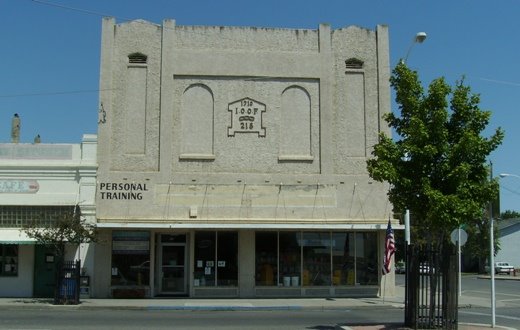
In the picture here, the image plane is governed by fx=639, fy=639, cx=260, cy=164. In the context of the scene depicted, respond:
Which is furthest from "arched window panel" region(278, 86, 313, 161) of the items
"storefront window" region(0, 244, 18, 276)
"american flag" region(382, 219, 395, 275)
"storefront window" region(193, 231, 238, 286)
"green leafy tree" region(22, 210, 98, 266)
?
"storefront window" region(0, 244, 18, 276)

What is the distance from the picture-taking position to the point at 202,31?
27.6 m

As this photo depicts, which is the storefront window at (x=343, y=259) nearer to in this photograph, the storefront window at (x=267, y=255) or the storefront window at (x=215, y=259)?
the storefront window at (x=267, y=255)

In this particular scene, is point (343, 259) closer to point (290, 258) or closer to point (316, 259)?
point (316, 259)

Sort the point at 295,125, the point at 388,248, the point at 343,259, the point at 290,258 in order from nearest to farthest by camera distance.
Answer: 1. the point at 388,248
2. the point at 290,258
3. the point at 343,259
4. the point at 295,125

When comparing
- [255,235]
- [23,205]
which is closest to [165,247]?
[255,235]

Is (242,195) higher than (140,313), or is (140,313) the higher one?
(242,195)

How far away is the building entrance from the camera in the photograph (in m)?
26.7

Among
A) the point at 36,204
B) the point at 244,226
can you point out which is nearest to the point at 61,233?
the point at 36,204

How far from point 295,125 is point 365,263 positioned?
661 centimetres

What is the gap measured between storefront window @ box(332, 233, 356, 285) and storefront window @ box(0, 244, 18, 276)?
13087 mm

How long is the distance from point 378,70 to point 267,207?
7801 millimetres

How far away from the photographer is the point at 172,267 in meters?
26.8

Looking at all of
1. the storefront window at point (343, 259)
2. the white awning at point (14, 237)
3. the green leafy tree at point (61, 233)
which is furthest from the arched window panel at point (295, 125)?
the white awning at point (14, 237)

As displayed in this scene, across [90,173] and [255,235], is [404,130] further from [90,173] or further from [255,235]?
[90,173]
